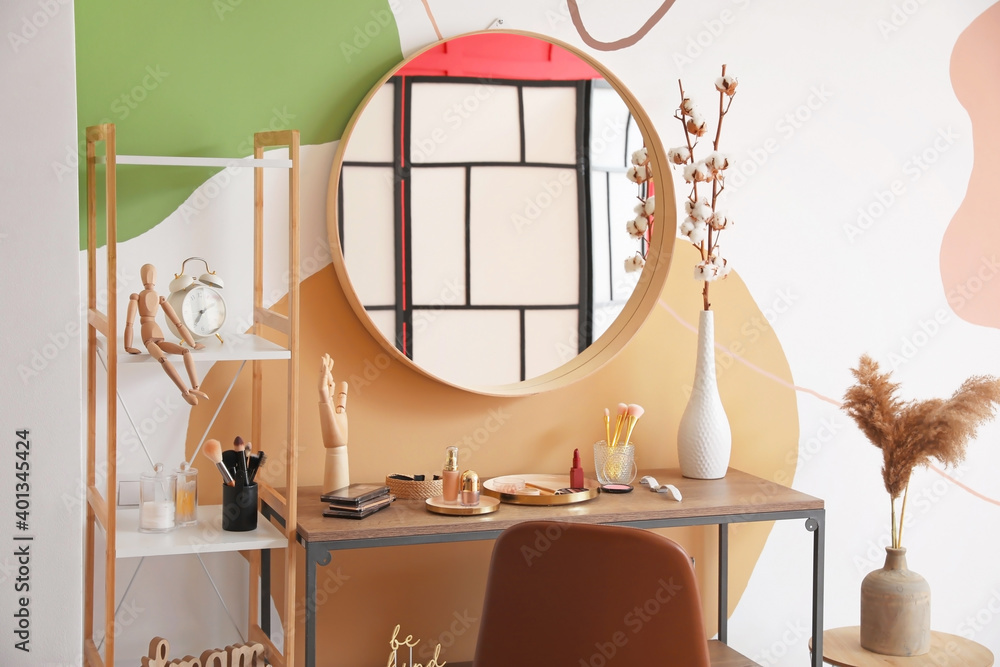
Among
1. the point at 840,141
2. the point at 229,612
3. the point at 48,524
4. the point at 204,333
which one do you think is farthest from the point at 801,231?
the point at 48,524

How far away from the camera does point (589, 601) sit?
1.65 meters

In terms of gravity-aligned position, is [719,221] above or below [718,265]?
above

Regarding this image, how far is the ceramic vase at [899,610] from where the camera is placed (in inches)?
91.7

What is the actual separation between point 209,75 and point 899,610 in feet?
6.83

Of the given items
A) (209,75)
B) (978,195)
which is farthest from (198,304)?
(978,195)

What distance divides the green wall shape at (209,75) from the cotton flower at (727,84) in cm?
81

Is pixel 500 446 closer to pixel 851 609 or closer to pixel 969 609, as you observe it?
pixel 851 609

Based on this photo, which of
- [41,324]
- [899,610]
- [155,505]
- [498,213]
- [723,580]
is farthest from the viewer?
[723,580]

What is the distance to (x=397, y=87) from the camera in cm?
232

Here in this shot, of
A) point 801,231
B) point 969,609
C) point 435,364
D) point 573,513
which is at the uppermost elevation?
point 801,231

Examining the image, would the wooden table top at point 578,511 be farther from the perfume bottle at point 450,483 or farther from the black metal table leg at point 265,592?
the black metal table leg at point 265,592

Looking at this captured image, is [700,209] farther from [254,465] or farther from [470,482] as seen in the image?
[254,465]

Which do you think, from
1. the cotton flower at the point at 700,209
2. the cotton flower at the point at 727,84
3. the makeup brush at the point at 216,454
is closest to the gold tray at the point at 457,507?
the makeup brush at the point at 216,454

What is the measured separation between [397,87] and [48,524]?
4.07ft
